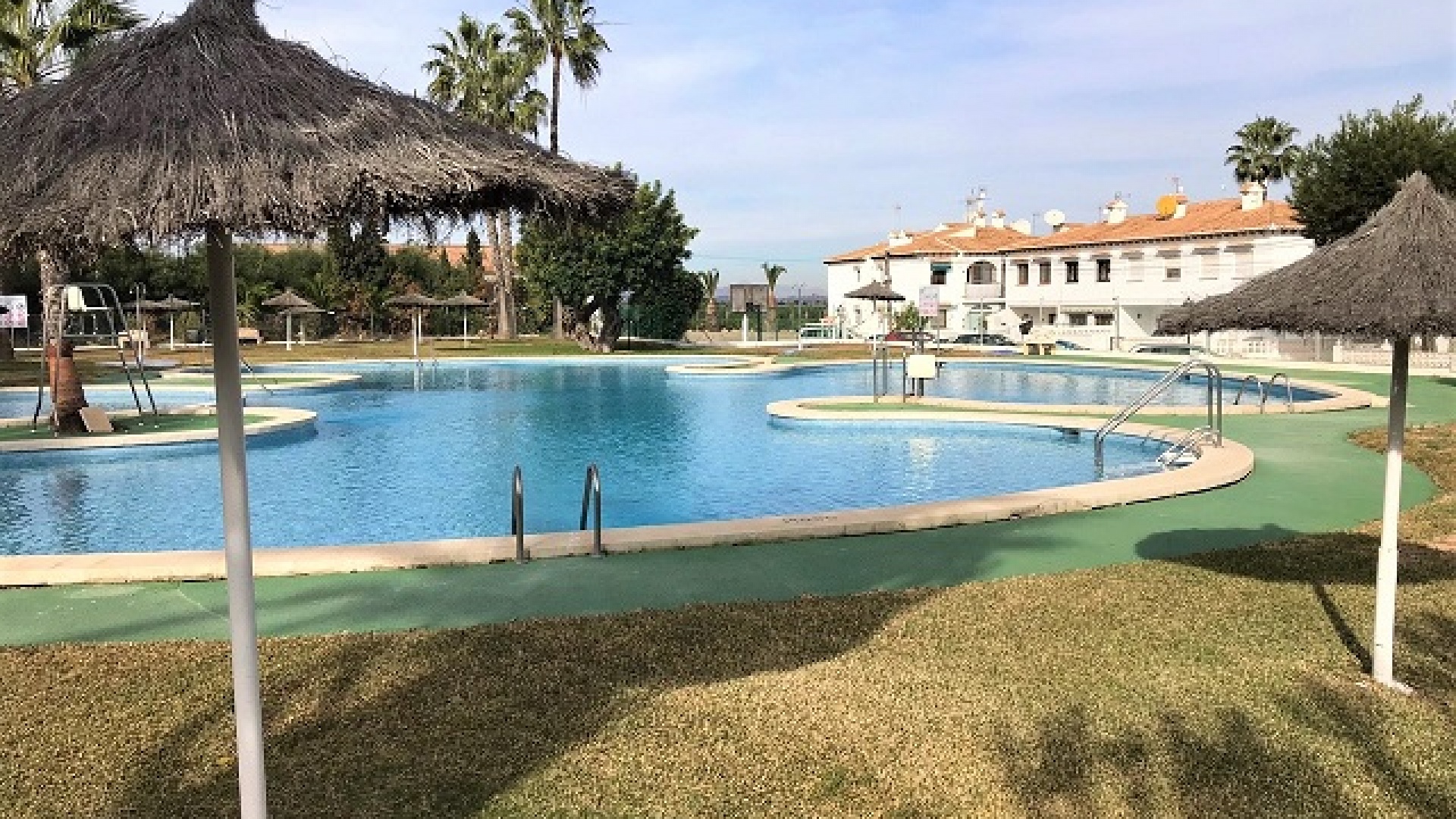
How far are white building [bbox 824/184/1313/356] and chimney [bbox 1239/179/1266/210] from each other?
0.05 meters

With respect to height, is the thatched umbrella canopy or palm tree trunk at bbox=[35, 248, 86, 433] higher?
the thatched umbrella canopy

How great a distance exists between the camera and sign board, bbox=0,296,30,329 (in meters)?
27.5

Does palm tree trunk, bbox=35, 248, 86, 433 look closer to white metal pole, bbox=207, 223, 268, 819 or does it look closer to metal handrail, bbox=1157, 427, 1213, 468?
white metal pole, bbox=207, 223, 268, 819

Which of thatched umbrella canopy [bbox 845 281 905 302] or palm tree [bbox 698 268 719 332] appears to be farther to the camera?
palm tree [bbox 698 268 719 332]

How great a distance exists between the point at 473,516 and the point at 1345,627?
9.04m

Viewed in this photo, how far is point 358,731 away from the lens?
505 centimetres

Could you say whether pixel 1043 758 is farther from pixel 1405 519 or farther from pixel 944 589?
pixel 1405 519

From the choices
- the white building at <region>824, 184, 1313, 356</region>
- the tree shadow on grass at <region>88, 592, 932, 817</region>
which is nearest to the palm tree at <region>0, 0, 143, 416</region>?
the tree shadow on grass at <region>88, 592, 932, 817</region>

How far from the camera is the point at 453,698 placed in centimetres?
546

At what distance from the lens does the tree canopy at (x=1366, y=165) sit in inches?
1198

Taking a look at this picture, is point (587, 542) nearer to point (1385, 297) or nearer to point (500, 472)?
point (1385, 297)

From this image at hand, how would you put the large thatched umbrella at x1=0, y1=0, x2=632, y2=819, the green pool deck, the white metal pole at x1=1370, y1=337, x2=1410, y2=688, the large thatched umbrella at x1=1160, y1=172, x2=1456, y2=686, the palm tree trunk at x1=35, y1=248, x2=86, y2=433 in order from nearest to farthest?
the large thatched umbrella at x1=0, y1=0, x2=632, y2=819
the large thatched umbrella at x1=1160, y1=172, x2=1456, y2=686
the white metal pole at x1=1370, y1=337, x2=1410, y2=688
the green pool deck
the palm tree trunk at x1=35, y1=248, x2=86, y2=433

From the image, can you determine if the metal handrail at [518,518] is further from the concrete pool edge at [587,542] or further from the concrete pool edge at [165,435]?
the concrete pool edge at [165,435]

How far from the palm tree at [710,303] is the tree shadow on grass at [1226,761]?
1985 inches
